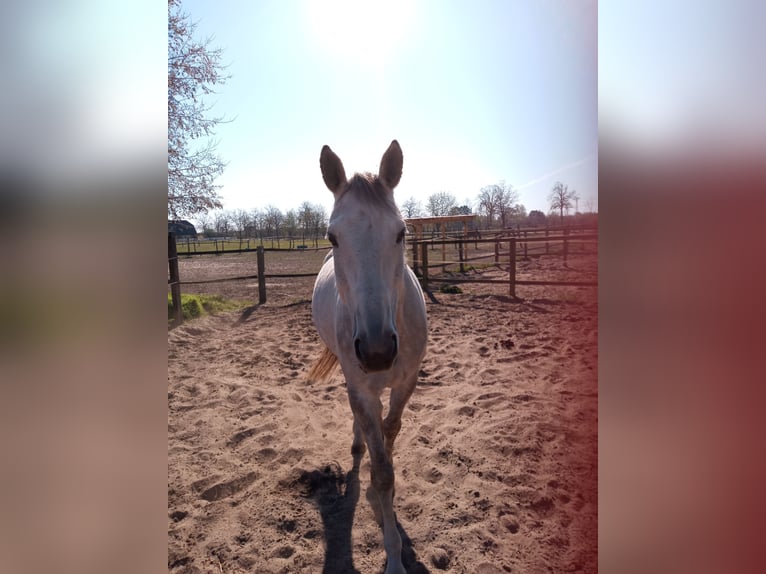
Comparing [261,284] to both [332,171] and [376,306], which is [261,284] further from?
[376,306]

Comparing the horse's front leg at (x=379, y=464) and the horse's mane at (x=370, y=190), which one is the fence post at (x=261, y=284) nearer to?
the horse's front leg at (x=379, y=464)

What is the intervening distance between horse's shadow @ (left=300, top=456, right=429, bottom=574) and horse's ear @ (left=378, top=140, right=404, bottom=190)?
2.09 metres

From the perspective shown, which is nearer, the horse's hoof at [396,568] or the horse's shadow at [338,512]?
the horse's hoof at [396,568]

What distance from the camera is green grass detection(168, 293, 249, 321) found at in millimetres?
7387

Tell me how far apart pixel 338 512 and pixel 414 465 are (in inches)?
26.5

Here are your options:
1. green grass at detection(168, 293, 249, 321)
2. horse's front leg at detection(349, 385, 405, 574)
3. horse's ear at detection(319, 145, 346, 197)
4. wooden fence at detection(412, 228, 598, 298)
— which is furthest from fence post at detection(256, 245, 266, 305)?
horse's ear at detection(319, 145, 346, 197)

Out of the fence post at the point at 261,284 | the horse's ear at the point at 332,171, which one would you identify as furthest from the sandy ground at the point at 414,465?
the fence post at the point at 261,284

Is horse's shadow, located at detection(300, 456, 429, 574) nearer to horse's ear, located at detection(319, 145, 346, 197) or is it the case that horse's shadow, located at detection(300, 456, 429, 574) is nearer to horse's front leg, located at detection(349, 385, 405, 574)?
horse's front leg, located at detection(349, 385, 405, 574)

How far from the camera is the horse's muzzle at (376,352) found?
1.48 meters
